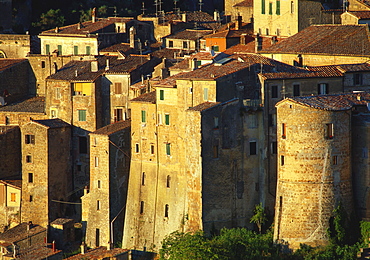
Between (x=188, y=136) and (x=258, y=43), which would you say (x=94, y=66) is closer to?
(x=258, y=43)

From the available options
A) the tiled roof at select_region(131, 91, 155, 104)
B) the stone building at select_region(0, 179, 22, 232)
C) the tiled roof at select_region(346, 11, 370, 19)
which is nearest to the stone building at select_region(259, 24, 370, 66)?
the tiled roof at select_region(346, 11, 370, 19)

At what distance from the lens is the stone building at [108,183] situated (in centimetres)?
6341

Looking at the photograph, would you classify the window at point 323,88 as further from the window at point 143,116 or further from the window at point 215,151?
the window at point 143,116

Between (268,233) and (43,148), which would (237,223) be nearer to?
(268,233)

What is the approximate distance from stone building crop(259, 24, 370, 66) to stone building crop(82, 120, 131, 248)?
29.8 feet

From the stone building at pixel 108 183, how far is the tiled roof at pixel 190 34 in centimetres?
1556

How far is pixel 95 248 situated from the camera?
63.2 meters

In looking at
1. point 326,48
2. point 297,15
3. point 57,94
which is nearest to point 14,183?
point 57,94

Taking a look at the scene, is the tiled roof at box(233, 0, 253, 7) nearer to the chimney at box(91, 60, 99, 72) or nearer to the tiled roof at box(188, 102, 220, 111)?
the chimney at box(91, 60, 99, 72)

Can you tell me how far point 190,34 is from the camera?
79.6 metres

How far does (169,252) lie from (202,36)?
890 inches

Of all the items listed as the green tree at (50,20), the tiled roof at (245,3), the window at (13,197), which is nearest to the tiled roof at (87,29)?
the tiled roof at (245,3)

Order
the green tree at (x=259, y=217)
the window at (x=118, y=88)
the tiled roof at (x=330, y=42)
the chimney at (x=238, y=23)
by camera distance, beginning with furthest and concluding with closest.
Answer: the chimney at (x=238, y=23), the window at (x=118, y=88), the tiled roof at (x=330, y=42), the green tree at (x=259, y=217)

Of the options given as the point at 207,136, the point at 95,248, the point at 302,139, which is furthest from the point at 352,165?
the point at 95,248
